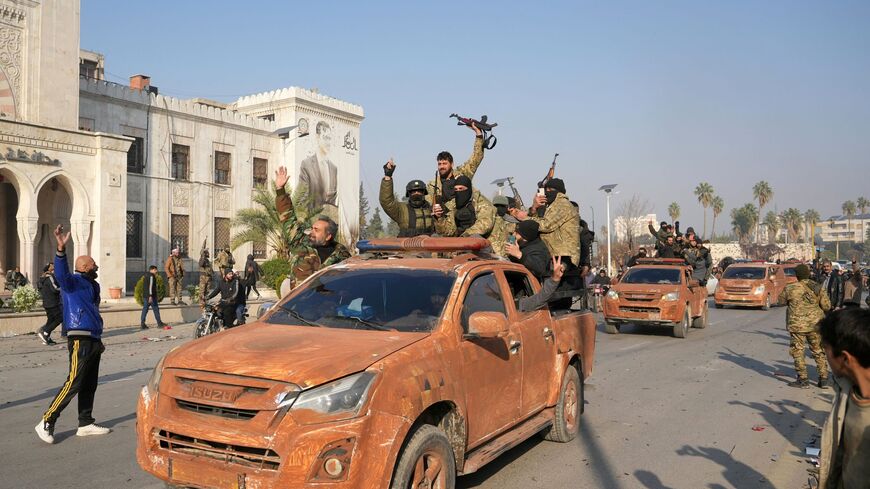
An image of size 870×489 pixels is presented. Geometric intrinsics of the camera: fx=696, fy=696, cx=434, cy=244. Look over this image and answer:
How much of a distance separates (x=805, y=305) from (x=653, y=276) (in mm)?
7556

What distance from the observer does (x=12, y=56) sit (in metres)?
24.8

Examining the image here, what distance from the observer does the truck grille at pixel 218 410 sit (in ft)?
12.5

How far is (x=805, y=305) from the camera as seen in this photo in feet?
34.1

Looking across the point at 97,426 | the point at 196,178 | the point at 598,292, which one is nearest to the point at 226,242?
the point at 196,178

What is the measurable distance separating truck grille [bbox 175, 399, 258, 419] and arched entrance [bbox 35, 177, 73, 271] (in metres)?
27.2

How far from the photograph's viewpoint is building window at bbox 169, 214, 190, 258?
3428cm

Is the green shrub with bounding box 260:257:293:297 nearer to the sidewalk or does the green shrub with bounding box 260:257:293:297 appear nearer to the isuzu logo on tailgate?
the sidewalk

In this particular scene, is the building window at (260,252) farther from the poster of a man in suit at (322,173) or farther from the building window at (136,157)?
the building window at (136,157)

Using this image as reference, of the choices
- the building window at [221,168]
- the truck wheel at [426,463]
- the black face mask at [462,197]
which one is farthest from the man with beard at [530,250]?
the building window at [221,168]

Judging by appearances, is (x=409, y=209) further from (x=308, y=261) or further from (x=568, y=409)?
(x=568, y=409)

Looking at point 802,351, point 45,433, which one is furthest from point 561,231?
point 45,433

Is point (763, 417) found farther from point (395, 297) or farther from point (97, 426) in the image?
point (97, 426)

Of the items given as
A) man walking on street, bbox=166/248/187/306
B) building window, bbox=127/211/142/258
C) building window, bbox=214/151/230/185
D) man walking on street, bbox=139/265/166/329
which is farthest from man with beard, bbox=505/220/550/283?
building window, bbox=214/151/230/185

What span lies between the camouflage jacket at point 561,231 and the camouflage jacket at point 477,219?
2.16 feet
